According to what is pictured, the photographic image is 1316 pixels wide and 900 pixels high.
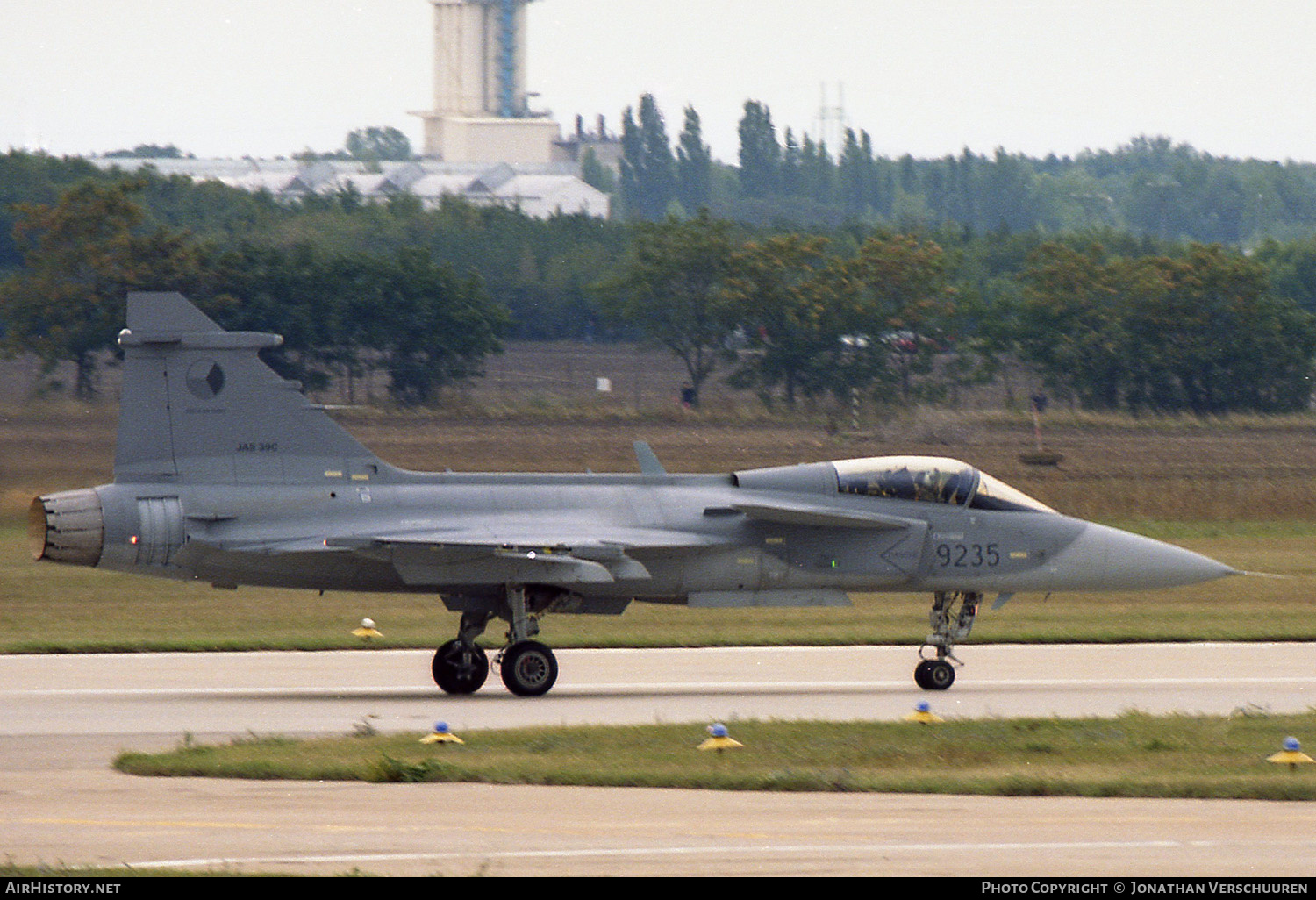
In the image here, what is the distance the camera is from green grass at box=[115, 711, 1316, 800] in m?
12.9

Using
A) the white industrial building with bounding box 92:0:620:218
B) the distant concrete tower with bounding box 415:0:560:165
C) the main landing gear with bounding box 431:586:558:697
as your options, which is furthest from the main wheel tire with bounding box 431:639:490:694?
the distant concrete tower with bounding box 415:0:560:165

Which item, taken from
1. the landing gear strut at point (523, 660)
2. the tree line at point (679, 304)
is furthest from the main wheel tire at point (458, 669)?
the tree line at point (679, 304)

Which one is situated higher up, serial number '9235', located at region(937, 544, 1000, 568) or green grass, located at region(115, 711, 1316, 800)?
serial number '9235', located at region(937, 544, 1000, 568)

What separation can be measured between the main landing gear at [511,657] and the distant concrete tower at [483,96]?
16484 cm

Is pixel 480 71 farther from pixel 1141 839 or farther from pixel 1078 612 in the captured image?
pixel 1141 839

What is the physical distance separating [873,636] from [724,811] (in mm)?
12262

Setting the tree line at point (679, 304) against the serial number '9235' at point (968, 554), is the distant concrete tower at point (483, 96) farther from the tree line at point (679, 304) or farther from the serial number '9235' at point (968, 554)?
the serial number '9235' at point (968, 554)

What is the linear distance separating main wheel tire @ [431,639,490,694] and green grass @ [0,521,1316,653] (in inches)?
176

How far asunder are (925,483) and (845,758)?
655cm

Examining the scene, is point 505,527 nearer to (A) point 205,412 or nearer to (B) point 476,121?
(A) point 205,412

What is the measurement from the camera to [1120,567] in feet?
66.5

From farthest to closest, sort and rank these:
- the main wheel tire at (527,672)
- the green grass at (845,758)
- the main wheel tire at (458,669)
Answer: the main wheel tire at (458,669)
the main wheel tire at (527,672)
the green grass at (845,758)

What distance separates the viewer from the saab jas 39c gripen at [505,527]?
1823 centimetres

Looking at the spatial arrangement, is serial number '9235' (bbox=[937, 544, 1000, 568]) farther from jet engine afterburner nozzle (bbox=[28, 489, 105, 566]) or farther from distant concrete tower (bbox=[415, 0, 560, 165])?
distant concrete tower (bbox=[415, 0, 560, 165])
